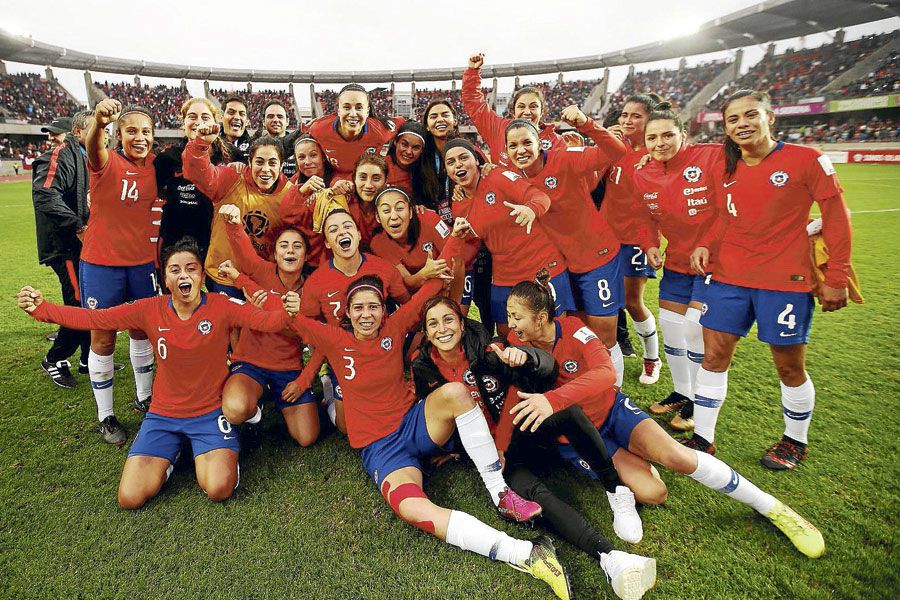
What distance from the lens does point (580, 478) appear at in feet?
9.58

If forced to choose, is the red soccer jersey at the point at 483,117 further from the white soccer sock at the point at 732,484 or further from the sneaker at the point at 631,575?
the sneaker at the point at 631,575

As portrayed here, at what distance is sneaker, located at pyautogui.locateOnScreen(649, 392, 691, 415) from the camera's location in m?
3.66

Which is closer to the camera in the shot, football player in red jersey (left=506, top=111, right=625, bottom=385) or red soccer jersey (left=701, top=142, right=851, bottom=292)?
red soccer jersey (left=701, top=142, right=851, bottom=292)

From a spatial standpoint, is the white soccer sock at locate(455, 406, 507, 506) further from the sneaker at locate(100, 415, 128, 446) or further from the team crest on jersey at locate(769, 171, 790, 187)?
the sneaker at locate(100, 415, 128, 446)

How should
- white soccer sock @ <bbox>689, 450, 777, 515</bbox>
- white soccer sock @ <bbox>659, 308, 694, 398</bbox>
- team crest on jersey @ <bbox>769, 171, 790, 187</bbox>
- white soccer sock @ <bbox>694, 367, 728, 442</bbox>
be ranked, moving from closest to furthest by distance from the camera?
1. white soccer sock @ <bbox>689, 450, 777, 515</bbox>
2. team crest on jersey @ <bbox>769, 171, 790, 187</bbox>
3. white soccer sock @ <bbox>694, 367, 728, 442</bbox>
4. white soccer sock @ <bbox>659, 308, 694, 398</bbox>

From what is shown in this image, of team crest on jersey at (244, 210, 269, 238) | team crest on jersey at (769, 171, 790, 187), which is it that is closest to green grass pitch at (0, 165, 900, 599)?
team crest on jersey at (244, 210, 269, 238)

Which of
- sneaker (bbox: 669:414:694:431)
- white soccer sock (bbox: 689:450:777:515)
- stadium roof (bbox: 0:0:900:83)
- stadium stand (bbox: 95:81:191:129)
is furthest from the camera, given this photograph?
stadium stand (bbox: 95:81:191:129)

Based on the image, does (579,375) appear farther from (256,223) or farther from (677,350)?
(256,223)

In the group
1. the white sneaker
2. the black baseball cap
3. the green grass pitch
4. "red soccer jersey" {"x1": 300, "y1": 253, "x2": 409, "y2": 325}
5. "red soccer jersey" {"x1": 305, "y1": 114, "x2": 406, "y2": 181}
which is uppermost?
the black baseball cap

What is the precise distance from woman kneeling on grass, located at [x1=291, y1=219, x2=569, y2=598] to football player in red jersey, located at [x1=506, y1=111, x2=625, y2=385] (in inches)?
29.9

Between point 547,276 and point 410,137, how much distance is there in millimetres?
1831

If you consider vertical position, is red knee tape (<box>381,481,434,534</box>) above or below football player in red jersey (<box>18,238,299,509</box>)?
below

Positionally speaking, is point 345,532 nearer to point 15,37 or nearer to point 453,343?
point 453,343

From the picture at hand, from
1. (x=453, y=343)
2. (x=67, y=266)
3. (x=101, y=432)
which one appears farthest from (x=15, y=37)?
(x=453, y=343)
